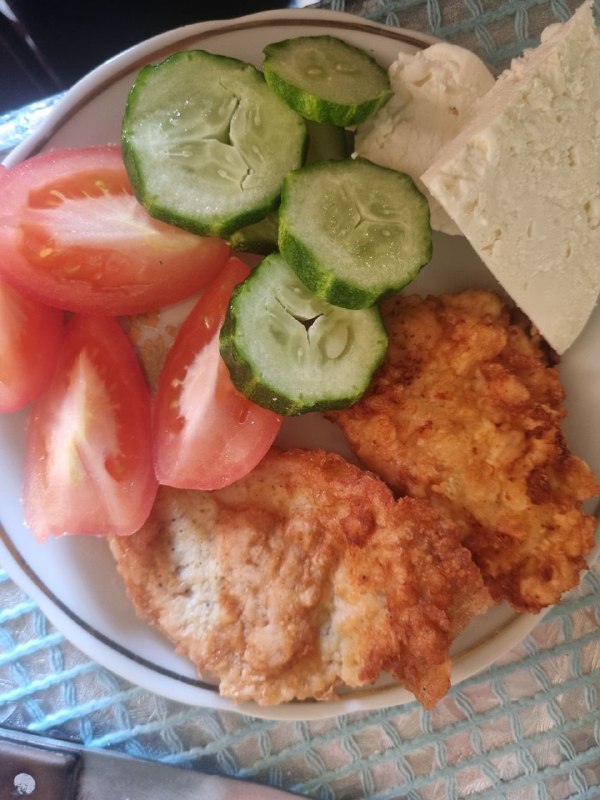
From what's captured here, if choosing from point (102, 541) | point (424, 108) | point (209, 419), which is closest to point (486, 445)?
point (209, 419)

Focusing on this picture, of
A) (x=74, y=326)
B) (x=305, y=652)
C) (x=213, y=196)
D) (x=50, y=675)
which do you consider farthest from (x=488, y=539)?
(x=50, y=675)

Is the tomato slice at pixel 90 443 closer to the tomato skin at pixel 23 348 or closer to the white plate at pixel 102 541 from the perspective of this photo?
the tomato skin at pixel 23 348

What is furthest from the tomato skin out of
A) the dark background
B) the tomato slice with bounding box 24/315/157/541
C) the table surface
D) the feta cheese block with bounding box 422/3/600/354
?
the feta cheese block with bounding box 422/3/600/354

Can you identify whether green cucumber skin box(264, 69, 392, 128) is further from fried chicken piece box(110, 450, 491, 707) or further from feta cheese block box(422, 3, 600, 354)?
fried chicken piece box(110, 450, 491, 707)

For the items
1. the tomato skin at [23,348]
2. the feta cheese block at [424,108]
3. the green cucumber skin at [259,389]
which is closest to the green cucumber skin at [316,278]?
the green cucumber skin at [259,389]

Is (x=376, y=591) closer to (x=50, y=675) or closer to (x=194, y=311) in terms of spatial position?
(x=194, y=311)

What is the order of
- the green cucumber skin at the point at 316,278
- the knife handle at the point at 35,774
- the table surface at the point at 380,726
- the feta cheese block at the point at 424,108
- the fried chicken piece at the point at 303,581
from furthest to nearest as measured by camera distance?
1. the table surface at the point at 380,726
2. the knife handle at the point at 35,774
3. the feta cheese block at the point at 424,108
4. the fried chicken piece at the point at 303,581
5. the green cucumber skin at the point at 316,278
